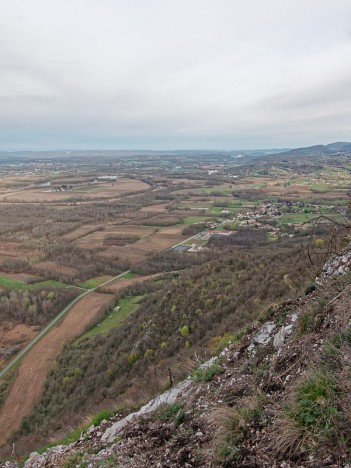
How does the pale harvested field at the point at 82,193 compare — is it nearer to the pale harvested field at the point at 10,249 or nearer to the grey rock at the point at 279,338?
the pale harvested field at the point at 10,249

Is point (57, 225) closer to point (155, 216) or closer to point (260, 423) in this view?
point (155, 216)

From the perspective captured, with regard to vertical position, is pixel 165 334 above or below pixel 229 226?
above

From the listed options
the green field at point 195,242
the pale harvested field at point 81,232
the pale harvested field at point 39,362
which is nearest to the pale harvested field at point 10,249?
the pale harvested field at point 81,232

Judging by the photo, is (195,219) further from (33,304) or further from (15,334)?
(15,334)

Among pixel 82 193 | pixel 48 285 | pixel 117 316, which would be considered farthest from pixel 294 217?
pixel 82 193

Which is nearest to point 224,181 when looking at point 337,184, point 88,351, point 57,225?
point 337,184

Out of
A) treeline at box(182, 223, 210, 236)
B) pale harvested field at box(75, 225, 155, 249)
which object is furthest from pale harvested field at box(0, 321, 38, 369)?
treeline at box(182, 223, 210, 236)

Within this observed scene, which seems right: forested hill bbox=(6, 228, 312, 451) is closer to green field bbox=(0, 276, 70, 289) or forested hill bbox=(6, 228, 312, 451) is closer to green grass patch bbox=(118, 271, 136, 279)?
green grass patch bbox=(118, 271, 136, 279)
